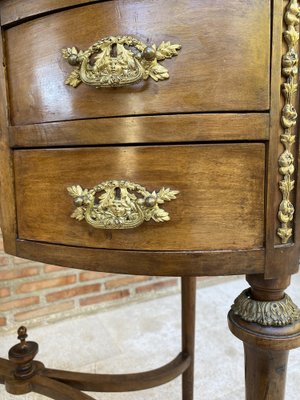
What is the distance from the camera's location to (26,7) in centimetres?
46

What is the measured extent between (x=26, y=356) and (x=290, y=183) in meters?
0.71

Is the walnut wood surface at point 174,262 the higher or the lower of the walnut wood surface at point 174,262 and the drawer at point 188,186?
the lower

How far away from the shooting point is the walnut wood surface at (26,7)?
43 centimetres

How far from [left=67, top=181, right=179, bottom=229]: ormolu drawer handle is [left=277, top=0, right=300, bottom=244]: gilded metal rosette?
0.12 meters

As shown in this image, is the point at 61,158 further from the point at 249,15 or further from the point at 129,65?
the point at 249,15

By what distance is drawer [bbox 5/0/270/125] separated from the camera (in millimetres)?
387

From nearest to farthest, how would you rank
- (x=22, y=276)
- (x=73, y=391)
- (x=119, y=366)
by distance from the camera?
1. (x=73, y=391)
2. (x=119, y=366)
3. (x=22, y=276)

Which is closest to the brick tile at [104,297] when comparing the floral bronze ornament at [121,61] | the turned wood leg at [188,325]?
the turned wood leg at [188,325]

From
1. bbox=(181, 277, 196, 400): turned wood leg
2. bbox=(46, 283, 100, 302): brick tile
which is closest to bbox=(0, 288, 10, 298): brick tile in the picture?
bbox=(46, 283, 100, 302): brick tile

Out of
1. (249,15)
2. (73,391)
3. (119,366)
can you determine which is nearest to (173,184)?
(249,15)

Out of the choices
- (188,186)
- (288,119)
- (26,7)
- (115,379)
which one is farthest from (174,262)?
(115,379)

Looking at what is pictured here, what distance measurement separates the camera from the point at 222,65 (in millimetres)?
390

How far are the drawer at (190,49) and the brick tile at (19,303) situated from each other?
3.98ft

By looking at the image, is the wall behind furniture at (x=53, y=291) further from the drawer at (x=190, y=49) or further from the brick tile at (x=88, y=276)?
the drawer at (x=190, y=49)
